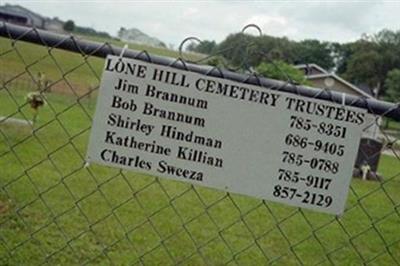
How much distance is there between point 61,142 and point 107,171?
8.47ft

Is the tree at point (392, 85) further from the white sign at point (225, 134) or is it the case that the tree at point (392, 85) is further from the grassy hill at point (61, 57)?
the white sign at point (225, 134)

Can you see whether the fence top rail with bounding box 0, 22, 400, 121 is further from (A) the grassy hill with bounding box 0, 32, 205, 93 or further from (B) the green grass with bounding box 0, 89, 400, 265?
(B) the green grass with bounding box 0, 89, 400, 265

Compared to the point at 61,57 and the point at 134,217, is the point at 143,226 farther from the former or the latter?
the point at 61,57

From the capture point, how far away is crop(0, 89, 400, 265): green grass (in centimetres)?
482

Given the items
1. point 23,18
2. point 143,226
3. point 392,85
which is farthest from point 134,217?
point 392,85

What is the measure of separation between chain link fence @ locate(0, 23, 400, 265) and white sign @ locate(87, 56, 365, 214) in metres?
0.07

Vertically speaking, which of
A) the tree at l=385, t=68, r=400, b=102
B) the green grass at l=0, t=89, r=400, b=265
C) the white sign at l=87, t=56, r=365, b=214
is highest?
the white sign at l=87, t=56, r=365, b=214

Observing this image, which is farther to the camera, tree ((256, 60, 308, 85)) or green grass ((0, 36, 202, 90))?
green grass ((0, 36, 202, 90))

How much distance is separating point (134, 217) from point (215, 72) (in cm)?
543

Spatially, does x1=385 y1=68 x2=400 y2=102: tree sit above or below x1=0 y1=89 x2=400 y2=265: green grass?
below

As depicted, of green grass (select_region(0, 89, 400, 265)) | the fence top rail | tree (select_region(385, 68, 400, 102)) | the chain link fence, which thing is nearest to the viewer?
the fence top rail

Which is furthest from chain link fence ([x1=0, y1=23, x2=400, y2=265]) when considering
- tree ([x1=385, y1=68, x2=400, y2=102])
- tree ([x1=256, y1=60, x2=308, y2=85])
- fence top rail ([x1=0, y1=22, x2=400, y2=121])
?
tree ([x1=385, y1=68, x2=400, y2=102])

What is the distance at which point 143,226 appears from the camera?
6770 millimetres

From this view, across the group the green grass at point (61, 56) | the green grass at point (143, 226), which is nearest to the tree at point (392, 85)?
the green grass at point (143, 226)
